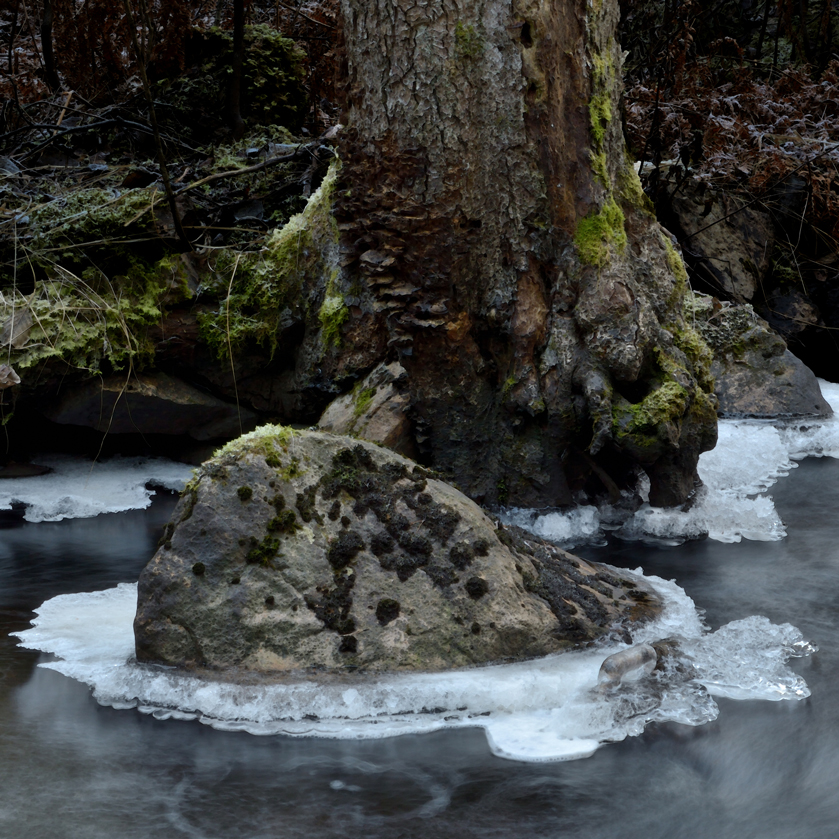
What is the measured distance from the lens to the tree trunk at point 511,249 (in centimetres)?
519

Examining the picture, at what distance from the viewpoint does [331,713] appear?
303 centimetres

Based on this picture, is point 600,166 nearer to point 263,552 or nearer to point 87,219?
point 263,552

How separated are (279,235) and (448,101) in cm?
217

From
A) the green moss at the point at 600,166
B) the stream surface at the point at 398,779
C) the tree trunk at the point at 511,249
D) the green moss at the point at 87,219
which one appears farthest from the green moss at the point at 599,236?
the green moss at the point at 87,219

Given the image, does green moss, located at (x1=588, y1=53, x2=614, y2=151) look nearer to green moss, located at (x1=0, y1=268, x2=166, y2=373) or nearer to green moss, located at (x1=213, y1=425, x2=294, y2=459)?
green moss, located at (x1=213, y1=425, x2=294, y2=459)

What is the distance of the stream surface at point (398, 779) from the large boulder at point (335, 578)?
40cm

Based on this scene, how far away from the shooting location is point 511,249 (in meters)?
5.40

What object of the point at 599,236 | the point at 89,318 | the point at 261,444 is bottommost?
the point at 89,318

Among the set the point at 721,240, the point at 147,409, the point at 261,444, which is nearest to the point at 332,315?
the point at 147,409

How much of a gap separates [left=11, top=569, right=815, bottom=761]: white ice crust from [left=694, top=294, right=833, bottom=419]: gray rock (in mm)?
4955

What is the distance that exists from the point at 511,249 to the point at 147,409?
3.08 m

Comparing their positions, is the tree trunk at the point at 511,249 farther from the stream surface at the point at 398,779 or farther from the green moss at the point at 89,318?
the stream surface at the point at 398,779

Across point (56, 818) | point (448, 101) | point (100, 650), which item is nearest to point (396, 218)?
point (448, 101)

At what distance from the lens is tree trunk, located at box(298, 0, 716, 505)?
5188mm
